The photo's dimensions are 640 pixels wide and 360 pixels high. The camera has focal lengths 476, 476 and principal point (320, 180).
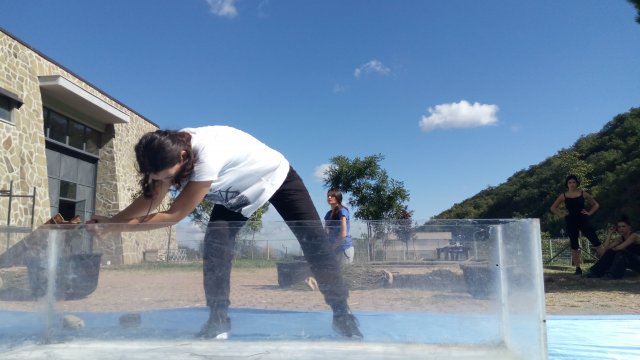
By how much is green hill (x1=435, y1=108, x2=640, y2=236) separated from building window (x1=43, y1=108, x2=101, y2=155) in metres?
19.8

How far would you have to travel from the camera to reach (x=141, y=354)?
2.37 m

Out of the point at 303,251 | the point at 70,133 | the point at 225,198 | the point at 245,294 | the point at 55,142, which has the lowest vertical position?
the point at 245,294

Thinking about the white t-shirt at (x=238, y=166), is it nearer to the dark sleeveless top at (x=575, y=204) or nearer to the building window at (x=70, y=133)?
the dark sleeveless top at (x=575, y=204)

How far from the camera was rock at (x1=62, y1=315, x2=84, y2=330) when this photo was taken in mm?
2588

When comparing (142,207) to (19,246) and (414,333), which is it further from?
(414,333)

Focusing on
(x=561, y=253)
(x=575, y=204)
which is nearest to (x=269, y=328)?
(x=575, y=204)

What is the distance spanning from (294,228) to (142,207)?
0.79 metres

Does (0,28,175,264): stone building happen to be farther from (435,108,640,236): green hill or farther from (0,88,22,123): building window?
(435,108,640,236): green hill

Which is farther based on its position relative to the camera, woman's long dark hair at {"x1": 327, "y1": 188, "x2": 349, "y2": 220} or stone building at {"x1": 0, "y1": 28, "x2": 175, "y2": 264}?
stone building at {"x1": 0, "y1": 28, "x2": 175, "y2": 264}

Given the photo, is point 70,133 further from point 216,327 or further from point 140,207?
point 216,327

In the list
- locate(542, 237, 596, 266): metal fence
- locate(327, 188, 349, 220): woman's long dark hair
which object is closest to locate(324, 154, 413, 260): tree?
locate(542, 237, 596, 266): metal fence

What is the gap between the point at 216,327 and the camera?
2553 millimetres

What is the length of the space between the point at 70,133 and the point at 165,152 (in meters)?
14.1

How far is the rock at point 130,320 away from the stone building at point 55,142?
8054 mm
